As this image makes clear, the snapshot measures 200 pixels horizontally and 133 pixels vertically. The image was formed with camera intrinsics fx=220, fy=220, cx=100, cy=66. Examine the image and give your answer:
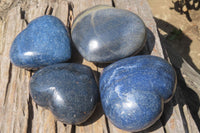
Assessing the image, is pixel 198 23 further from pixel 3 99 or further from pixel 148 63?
pixel 3 99

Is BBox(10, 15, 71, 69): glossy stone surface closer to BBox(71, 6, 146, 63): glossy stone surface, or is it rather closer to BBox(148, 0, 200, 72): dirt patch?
BBox(71, 6, 146, 63): glossy stone surface

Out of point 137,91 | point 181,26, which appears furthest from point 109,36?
point 181,26

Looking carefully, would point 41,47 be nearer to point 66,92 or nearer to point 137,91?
point 66,92

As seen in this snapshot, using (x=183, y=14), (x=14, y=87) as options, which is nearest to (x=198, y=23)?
(x=183, y=14)

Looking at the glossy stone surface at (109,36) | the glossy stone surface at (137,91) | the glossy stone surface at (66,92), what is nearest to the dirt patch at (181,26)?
the glossy stone surface at (109,36)

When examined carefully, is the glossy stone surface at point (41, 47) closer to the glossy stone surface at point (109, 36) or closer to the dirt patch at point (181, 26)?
the glossy stone surface at point (109, 36)

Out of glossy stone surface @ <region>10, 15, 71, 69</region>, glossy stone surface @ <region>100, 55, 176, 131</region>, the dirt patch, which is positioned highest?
glossy stone surface @ <region>10, 15, 71, 69</region>

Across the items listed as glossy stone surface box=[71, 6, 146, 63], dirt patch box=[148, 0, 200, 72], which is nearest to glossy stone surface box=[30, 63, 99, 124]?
glossy stone surface box=[71, 6, 146, 63]

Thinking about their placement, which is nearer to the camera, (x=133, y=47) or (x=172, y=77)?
(x=172, y=77)
